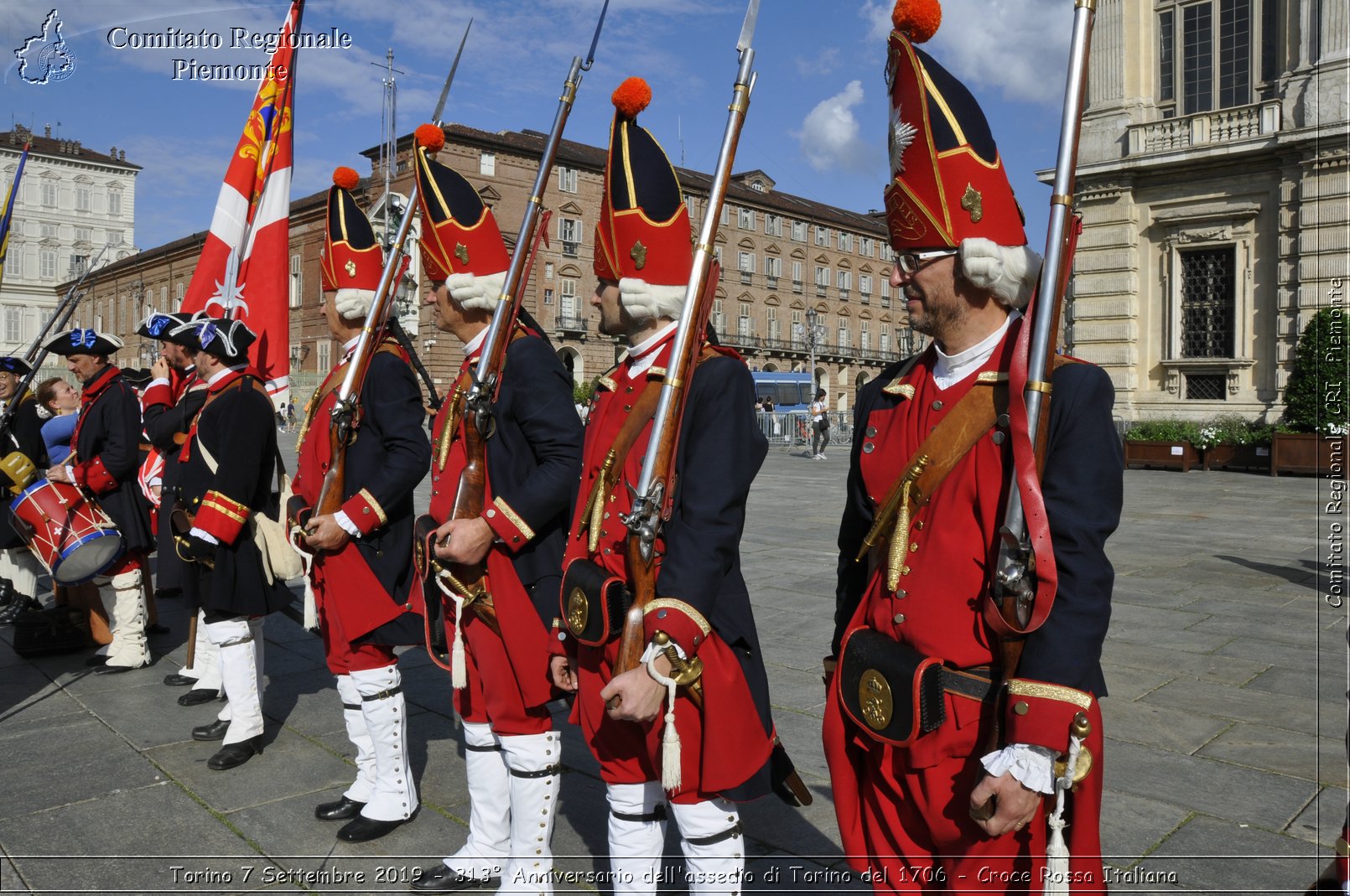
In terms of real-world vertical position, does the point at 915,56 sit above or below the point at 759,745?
above

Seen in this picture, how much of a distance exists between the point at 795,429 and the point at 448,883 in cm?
3497

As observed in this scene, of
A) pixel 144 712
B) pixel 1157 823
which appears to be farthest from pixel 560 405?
pixel 144 712

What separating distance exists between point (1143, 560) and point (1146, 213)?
55.4ft

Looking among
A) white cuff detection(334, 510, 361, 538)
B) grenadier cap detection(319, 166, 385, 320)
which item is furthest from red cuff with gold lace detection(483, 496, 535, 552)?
grenadier cap detection(319, 166, 385, 320)

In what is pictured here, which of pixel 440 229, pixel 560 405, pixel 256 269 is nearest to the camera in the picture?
pixel 560 405

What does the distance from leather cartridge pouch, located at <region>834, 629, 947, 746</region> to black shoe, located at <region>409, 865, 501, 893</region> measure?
206 cm

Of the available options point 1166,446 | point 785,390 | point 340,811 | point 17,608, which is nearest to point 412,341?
point 340,811

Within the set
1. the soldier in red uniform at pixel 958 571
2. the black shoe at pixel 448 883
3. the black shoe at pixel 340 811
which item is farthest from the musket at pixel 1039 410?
the black shoe at pixel 340 811

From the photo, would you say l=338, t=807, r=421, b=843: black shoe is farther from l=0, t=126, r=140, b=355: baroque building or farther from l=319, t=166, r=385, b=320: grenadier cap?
l=0, t=126, r=140, b=355: baroque building

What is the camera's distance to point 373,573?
13.7 feet

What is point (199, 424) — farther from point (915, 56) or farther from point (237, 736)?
point (915, 56)

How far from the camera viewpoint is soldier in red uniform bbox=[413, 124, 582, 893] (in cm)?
336

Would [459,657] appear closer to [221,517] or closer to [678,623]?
[678,623]

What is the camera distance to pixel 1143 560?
33.3 feet
